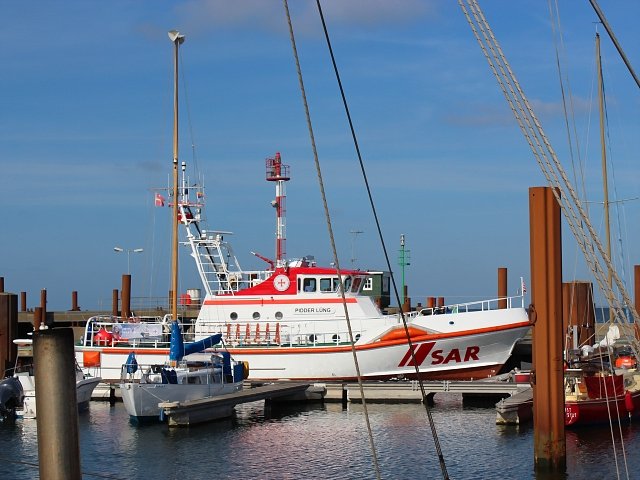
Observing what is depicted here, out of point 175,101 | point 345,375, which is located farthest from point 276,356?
point 175,101

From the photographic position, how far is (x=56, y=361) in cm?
697

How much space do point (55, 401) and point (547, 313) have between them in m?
9.95

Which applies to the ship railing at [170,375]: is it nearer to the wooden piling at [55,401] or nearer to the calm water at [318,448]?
the calm water at [318,448]

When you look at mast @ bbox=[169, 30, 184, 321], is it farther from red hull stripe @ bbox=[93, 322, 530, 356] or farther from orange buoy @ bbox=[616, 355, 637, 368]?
orange buoy @ bbox=[616, 355, 637, 368]

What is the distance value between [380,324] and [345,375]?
6.59 ft

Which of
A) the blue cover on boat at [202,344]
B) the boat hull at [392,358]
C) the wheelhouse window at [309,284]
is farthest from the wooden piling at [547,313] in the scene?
the wheelhouse window at [309,284]

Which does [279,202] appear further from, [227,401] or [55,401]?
[55,401]

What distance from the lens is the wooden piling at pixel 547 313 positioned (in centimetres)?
1509

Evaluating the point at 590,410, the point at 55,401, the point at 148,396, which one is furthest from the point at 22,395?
the point at 55,401

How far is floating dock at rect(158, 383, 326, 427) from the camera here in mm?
23844

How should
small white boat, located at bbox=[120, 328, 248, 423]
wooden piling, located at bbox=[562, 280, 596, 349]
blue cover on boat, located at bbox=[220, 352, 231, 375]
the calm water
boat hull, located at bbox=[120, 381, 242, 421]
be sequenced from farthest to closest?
wooden piling, located at bbox=[562, 280, 596, 349], blue cover on boat, located at bbox=[220, 352, 231, 375], small white boat, located at bbox=[120, 328, 248, 423], boat hull, located at bbox=[120, 381, 242, 421], the calm water

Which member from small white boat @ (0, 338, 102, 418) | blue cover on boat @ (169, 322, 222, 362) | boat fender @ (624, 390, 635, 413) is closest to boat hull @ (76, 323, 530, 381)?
blue cover on boat @ (169, 322, 222, 362)

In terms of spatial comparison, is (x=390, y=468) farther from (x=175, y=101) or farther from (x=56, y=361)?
(x=175, y=101)

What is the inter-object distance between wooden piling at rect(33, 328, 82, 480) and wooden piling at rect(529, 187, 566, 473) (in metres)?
9.66
